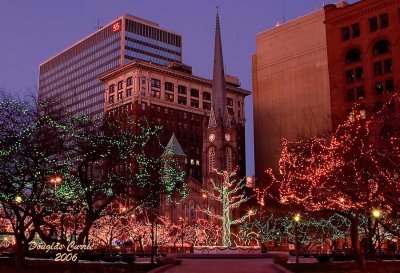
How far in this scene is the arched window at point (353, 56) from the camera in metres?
101

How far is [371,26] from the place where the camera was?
327 feet

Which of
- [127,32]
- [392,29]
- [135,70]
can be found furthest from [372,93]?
[127,32]

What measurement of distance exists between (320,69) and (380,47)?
38.1 meters

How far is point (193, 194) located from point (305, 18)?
52076 mm

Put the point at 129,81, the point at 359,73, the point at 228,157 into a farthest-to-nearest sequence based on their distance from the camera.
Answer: the point at 129,81 → the point at 228,157 → the point at 359,73

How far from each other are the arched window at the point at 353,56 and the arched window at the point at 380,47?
9.84 ft

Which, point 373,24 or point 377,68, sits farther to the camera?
point 373,24

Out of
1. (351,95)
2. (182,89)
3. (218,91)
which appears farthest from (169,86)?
(351,95)

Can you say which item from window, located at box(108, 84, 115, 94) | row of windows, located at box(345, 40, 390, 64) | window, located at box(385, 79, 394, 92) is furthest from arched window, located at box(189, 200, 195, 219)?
window, located at box(108, 84, 115, 94)

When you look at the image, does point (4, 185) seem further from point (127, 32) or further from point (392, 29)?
point (127, 32)

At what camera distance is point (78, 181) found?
34.8m

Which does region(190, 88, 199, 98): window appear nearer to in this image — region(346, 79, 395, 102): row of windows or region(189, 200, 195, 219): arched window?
region(189, 200, 195, 219): arched window

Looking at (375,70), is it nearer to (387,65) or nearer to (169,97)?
(387,65)

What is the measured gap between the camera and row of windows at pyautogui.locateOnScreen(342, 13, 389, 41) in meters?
97.9
